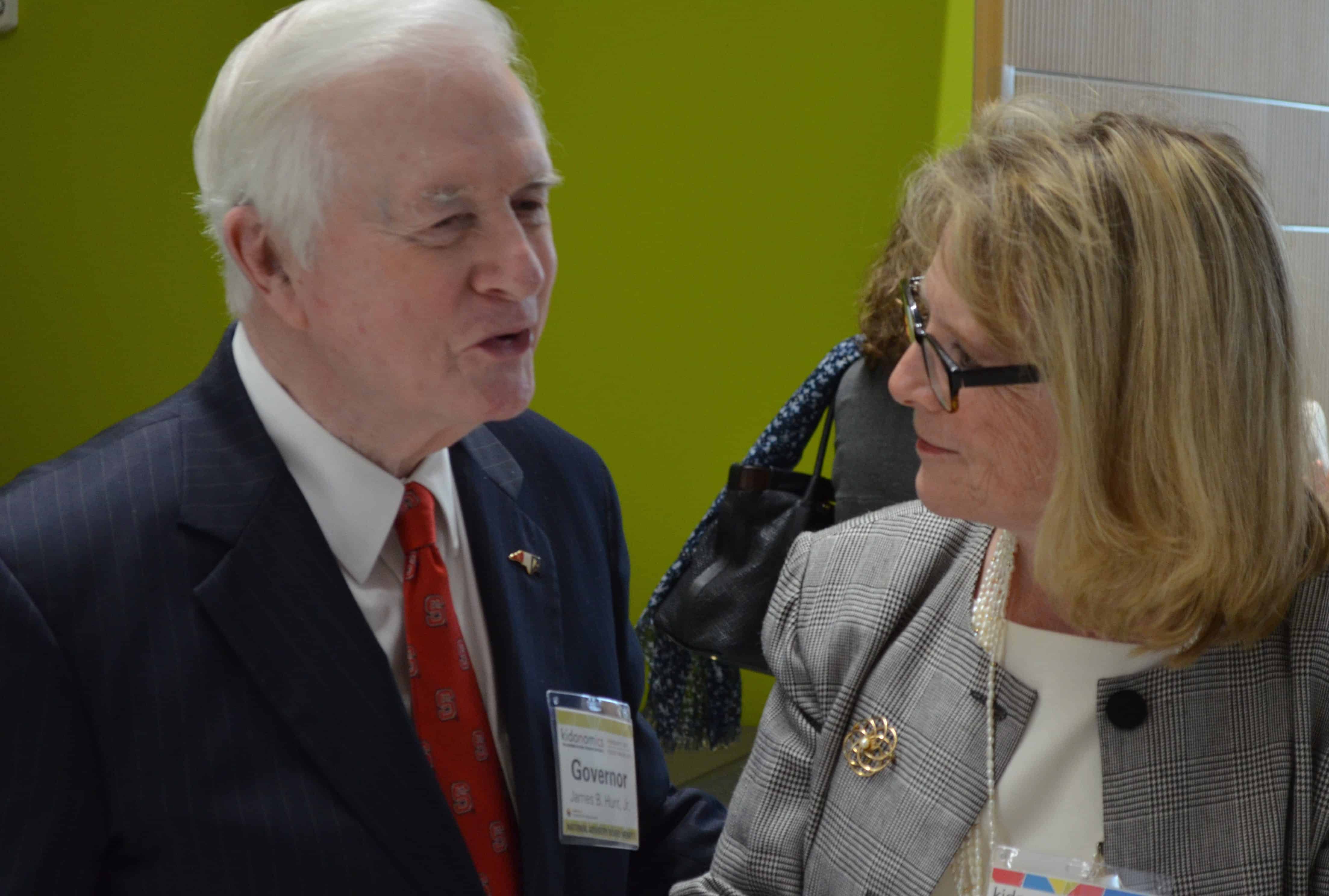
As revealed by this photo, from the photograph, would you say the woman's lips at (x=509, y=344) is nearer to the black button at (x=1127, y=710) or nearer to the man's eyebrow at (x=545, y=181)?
the man's eyebrow at (x=545, y=181)

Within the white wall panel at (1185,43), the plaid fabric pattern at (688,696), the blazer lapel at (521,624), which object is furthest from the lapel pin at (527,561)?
the white wall panel at (1185,43)

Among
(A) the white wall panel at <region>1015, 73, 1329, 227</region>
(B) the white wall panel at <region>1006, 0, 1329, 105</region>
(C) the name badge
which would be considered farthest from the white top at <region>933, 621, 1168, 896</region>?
(A) the white wall panel at <region>1015, 73, 1329, 227</region>

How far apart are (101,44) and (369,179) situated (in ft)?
8.27

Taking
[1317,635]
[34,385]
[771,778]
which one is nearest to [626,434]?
[34,385]

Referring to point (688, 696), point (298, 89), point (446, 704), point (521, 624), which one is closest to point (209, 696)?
point (446, 704)

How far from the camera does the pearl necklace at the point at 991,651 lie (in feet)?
4.93

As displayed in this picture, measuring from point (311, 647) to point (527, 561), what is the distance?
34 centimetres

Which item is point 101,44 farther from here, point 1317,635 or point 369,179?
point 1317,635

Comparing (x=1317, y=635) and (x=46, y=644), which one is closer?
(x=46, y=644)

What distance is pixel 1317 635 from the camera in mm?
1421

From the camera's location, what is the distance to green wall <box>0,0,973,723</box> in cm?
343

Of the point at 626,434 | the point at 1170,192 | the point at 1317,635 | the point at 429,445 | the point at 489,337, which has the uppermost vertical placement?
the point at 1170,192

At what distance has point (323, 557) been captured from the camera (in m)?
1.47

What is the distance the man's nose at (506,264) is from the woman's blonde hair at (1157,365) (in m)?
0.50
